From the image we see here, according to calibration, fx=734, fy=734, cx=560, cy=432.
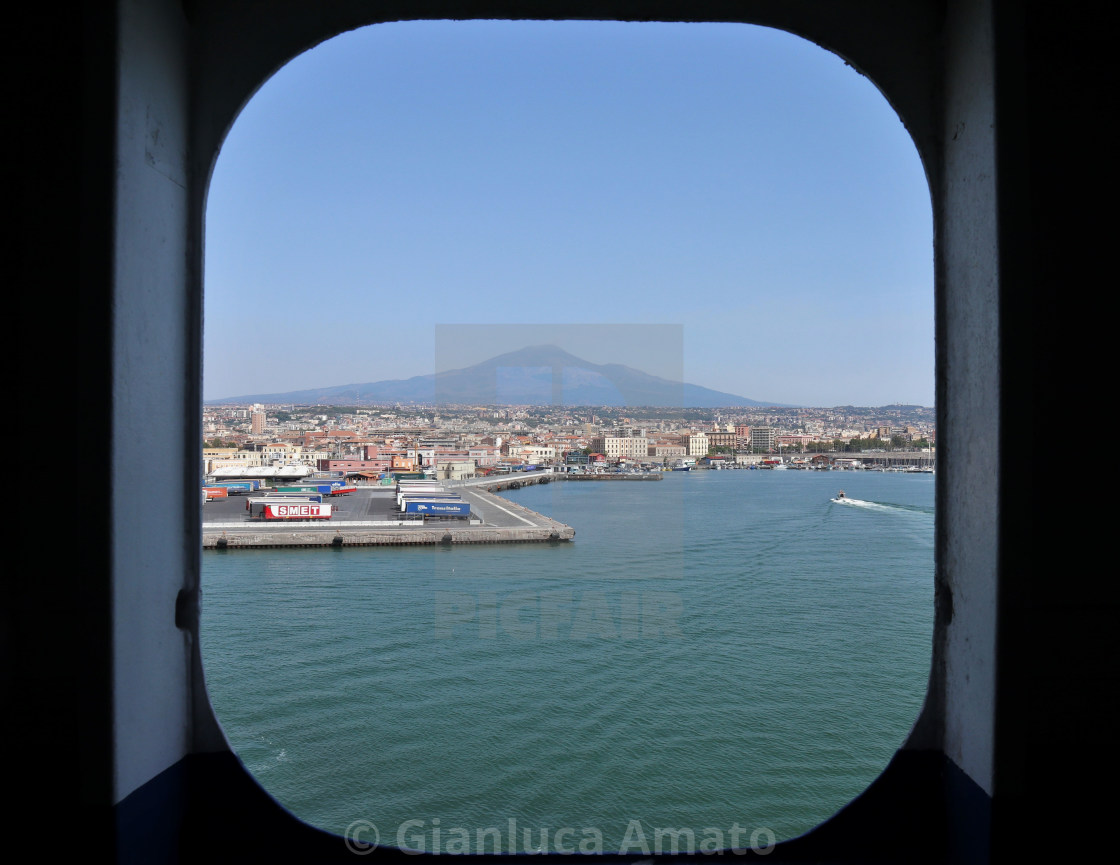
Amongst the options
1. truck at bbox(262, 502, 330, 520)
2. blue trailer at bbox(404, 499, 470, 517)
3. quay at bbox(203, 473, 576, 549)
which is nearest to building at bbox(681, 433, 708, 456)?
quay at bbox(203, 473, 576, 549)

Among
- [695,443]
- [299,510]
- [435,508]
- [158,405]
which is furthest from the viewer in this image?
[695,443]

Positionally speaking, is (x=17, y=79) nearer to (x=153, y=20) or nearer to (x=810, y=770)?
(x=153, y=20)

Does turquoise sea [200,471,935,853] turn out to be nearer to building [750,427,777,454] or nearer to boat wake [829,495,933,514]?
boat wake [829,495,933,514]

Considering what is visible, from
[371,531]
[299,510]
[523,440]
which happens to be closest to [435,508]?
[371,531]

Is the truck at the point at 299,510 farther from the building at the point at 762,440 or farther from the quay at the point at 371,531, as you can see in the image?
the building at the point at 762,440

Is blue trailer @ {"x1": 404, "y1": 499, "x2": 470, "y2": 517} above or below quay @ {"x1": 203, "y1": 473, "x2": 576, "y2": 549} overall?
above

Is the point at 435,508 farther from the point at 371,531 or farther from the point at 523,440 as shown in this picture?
the point at 523,440

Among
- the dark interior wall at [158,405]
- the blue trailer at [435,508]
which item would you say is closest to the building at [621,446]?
the blue trailer at [435,508]
